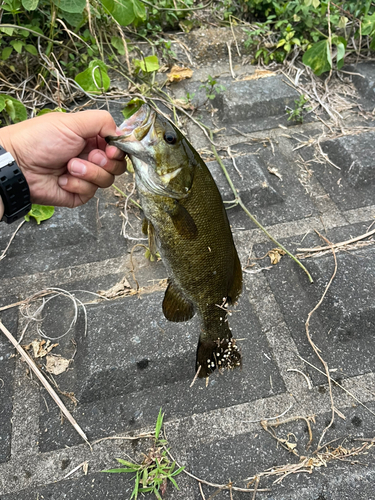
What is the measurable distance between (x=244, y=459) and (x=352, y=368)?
696 mm

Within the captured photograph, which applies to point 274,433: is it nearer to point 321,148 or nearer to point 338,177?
point 338,177

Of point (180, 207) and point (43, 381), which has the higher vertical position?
point (180, 207)

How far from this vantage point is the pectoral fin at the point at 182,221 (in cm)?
132

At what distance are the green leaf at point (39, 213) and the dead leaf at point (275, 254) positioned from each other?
1400mm

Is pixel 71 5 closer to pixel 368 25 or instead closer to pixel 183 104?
pixel 183 104

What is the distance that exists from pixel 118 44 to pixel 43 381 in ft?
8.76

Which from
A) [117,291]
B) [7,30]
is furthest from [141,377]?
[7,30]

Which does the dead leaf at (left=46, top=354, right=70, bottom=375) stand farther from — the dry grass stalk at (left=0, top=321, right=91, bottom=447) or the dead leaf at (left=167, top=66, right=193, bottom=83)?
the dead leaf at (left=167, top=66, right=193, bottom=83)

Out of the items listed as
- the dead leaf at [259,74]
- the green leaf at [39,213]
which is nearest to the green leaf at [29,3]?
the green leaf at [39,213]

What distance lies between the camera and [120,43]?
9.74 feet

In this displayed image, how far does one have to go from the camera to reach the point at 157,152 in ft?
4.18

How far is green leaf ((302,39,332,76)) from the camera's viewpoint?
3.02 metres

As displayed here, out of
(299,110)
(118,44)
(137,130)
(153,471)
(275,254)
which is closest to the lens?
(137,130)

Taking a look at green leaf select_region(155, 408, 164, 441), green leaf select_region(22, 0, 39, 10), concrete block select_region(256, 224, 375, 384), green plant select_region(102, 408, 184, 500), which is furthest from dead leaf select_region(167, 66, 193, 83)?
green plant select_region(102, 408, 184, 500)
